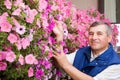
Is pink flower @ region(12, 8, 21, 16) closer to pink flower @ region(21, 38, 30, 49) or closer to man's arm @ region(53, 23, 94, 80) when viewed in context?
pink flower @ region(21, 38, 30, 49)

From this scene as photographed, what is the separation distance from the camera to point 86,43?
2908mm

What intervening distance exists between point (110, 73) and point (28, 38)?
0.80m

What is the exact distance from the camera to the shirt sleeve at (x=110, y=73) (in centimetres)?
238

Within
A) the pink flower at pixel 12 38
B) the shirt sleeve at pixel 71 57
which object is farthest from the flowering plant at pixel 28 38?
the shirt sleeve at pixel 71 57

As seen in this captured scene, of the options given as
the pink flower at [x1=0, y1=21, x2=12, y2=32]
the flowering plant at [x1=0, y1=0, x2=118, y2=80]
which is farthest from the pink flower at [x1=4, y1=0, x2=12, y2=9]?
the pink flower at [x1=0, y1=21, x2=12, y2=32]

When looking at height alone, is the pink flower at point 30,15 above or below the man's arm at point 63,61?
above

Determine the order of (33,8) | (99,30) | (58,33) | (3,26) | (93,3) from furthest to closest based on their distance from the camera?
(93,3)
(99,30)
(58,33)
(33,8)
(3,26)

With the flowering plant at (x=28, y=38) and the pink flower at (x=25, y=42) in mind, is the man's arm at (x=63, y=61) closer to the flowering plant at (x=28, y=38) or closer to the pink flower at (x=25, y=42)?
the flowering plant at (x=28, y=38)

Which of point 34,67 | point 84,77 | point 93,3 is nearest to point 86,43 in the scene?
point 84,77

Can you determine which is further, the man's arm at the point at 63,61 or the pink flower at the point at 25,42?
the man's arm at the point at 63,61

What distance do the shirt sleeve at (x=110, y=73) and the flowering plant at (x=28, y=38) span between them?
0.32m

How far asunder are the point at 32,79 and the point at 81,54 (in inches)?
27.0

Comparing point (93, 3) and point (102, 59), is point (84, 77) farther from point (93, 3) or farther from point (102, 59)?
point (93, 3)

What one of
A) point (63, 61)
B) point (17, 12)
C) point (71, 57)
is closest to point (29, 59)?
point (17, 12)
